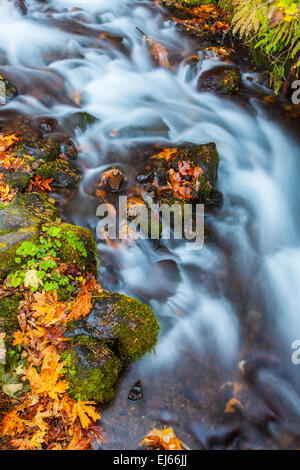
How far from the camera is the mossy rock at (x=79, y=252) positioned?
3320mm

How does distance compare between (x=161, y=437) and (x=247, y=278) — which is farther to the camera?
(x=247, y=278)

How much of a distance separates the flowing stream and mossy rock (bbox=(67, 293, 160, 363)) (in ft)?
0.99

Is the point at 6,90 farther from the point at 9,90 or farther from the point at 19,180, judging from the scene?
the point at 19,180

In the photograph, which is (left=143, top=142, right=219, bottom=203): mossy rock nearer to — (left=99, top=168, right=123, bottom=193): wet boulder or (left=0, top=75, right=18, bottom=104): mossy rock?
(left=99, top=168, right=123, bottom=193): wet boulder

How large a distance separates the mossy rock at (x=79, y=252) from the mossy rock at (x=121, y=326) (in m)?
0.51

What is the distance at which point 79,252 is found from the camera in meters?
3.41

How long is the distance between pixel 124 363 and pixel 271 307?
224cm

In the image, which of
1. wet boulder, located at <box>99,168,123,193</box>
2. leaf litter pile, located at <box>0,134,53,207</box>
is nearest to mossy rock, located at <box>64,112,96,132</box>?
leaf litter pile, located at <box>0,134,53,207</box>

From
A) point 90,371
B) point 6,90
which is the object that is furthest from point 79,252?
point 6,90

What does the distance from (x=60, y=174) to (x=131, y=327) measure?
278 cm

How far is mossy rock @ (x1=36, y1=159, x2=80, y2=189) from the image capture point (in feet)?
14.8

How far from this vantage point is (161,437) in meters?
2.71

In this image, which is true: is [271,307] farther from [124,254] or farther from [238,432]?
[124,254]

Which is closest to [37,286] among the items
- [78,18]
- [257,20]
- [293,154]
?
[293,154]
